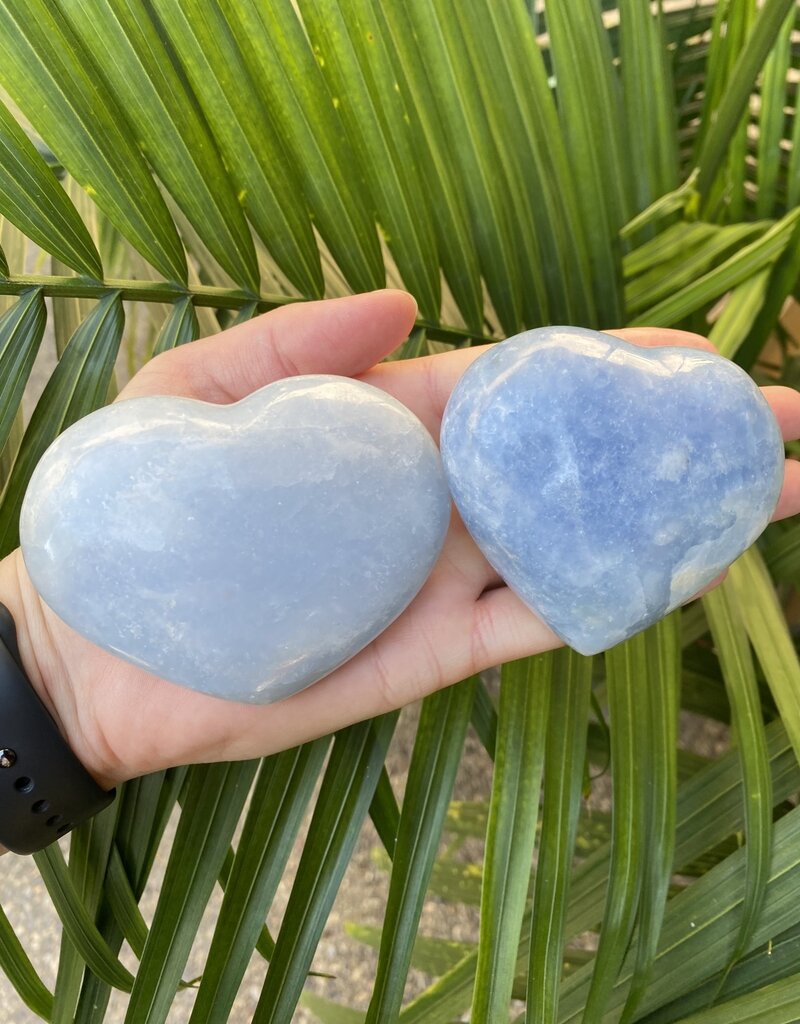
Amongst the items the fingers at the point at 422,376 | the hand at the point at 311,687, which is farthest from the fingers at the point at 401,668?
the fingers at the point at 422,376

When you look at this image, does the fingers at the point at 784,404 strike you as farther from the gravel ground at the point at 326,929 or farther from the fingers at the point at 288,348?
the gravel ground at the point at 326,929

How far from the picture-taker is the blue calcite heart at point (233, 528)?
39 cm

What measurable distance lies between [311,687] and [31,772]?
0.48 ft

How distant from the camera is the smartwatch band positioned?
41 centimetres

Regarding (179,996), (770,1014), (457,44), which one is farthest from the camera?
(179,996)

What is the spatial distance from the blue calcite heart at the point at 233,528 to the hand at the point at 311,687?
0.04 metres

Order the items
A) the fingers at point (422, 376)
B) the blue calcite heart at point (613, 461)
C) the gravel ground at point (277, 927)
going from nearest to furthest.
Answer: the blue calcite heart at point (613, 461) < the fingers at point (422, 376) < the gravel ground at point (277, 927)

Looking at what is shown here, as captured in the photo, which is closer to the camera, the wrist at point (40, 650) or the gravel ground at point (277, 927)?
the wrist at point (40, 650)

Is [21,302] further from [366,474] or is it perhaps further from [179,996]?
[179,996]

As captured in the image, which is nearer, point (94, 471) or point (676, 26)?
point (94, 471)

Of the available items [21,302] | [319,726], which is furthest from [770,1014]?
[21,302]

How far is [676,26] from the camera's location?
0.74m

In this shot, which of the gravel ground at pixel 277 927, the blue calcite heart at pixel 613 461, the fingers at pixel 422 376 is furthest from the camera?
the gravel ground at pixel 277 927

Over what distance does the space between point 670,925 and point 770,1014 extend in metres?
0.08
